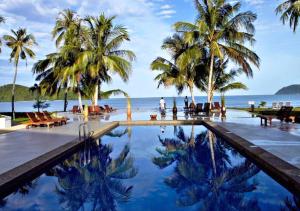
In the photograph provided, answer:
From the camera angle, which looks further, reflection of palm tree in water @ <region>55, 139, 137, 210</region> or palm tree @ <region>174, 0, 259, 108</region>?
palm tree @ <region>174, 0, 259, 108</region>

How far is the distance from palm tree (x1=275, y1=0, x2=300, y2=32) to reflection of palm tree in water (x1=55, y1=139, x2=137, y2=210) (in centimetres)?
1091

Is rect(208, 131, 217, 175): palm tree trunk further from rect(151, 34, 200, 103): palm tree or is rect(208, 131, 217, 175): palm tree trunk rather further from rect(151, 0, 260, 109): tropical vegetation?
rect(151, 34, 200, 103): palm tree

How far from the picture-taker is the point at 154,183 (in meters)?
7.17

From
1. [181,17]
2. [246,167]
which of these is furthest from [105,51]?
[246,167]

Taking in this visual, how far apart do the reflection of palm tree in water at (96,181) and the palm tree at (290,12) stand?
35.8ft

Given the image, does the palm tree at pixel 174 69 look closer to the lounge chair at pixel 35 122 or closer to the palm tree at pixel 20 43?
the lounge chair at pixel 35 122

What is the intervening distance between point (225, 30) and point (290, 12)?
17.6 feet

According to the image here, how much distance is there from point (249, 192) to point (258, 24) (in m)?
17.2

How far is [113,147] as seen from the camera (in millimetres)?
11570

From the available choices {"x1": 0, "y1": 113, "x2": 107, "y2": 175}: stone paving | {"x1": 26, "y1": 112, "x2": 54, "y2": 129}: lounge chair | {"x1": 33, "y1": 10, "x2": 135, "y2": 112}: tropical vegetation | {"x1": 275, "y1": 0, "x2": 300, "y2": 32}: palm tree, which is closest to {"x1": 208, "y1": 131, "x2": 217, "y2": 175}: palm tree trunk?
{"x1": 0, "y1": 113, "x2": 107, "y2": 175}: stone paving

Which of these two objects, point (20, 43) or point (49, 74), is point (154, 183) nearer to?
point (49, 74)

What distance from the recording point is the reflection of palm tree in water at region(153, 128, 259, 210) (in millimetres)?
5942

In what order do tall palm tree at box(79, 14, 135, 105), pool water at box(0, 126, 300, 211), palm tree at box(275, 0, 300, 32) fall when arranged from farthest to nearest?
tall palm tree at box(79, 14, 135, 105) < palm tree at box(275, 0, 300, 32) < pool water at box(0, 126, 300, 211)

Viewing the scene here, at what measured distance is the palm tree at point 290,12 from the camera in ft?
51.9
